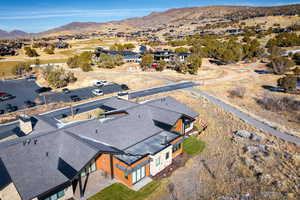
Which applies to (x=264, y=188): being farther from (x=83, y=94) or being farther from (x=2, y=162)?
(x=83, y=94)

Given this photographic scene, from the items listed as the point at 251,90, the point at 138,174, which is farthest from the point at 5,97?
the point at 251,90

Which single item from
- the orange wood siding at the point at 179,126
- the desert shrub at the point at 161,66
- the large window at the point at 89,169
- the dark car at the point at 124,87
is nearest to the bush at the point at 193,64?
the desert shrub at the point at 161,66

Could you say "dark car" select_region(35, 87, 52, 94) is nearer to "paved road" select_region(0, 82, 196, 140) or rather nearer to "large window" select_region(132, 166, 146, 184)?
"paved road" select_region(0, 82, 196, 140)

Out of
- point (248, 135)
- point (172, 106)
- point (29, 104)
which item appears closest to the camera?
point (248, 135)

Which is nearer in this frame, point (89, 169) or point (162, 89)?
point (89, 169)

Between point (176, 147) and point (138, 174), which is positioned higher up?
point (176, 147)

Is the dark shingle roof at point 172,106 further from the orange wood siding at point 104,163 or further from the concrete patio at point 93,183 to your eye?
the concrete patio at point 93,183

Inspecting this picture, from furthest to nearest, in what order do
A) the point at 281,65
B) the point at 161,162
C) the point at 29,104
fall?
the point at 281,65, the point at 29,104, the point at 161,162

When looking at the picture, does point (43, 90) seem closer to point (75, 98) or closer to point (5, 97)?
point (5, 97)
